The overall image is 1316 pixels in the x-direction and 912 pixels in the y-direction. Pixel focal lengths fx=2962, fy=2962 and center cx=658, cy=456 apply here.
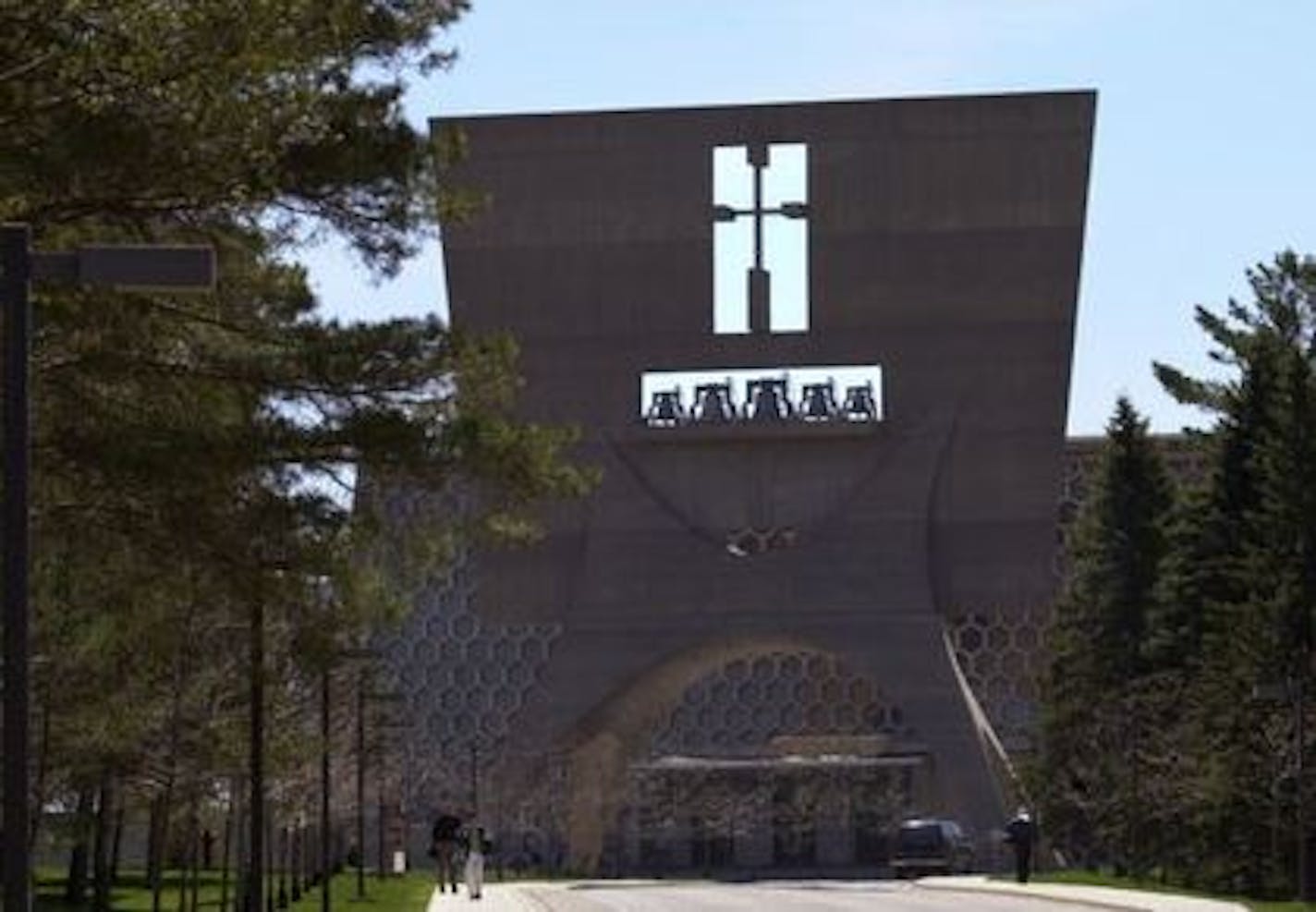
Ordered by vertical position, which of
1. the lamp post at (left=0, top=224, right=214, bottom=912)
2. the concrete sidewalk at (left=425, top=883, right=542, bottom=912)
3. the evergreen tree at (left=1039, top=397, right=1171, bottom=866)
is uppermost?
the evergreen tree at (left=1039, top=397, right=1171, bottom=866)

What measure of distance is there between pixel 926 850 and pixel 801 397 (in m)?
14.2

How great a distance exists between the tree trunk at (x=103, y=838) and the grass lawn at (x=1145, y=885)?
14381mm

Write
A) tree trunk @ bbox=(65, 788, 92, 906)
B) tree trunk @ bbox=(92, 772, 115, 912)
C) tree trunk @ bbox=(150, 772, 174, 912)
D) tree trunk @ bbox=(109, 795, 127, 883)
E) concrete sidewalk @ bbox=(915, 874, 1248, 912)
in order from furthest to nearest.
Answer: tree trunk @ bbox=(65, 788, 92, 906)
tree trunk @ bbox=(109, 795, 127, 883)
concrete sidewalk @ bbox=(915, 874, 1248, 912)
tree trunk @ bbox=(92, 772, 115, 912)
tree trunk @ bbox=(150, 772, 174, 912)

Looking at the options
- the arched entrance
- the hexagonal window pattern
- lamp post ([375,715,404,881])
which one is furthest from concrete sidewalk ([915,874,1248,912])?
the hexagonal window pattern

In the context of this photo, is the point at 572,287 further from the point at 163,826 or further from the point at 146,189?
the point at 146,189

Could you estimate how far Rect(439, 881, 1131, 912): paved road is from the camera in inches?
1572

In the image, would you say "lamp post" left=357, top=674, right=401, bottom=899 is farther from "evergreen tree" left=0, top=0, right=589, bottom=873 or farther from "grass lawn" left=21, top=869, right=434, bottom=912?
"evergreen tree" left=0, top=0, right=589, bottom=873

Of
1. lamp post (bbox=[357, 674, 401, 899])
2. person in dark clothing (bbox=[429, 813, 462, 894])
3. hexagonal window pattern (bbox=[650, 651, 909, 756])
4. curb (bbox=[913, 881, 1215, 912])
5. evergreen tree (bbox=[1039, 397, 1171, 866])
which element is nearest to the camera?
curb (bbox=[913, 881, 1215, 912])

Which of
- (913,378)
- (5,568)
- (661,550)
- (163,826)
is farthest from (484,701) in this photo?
(5,568)

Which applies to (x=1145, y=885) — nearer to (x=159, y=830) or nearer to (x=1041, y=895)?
(x=1041, y=895)

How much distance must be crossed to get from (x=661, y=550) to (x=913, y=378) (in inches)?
297

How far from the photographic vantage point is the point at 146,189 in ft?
63.7

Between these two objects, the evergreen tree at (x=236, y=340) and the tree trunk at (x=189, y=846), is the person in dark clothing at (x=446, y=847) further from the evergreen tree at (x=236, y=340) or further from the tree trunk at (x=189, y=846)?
the evergreen tree at (x=236, y=340)

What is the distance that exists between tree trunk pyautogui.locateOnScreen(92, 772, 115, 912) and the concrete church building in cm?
2984
